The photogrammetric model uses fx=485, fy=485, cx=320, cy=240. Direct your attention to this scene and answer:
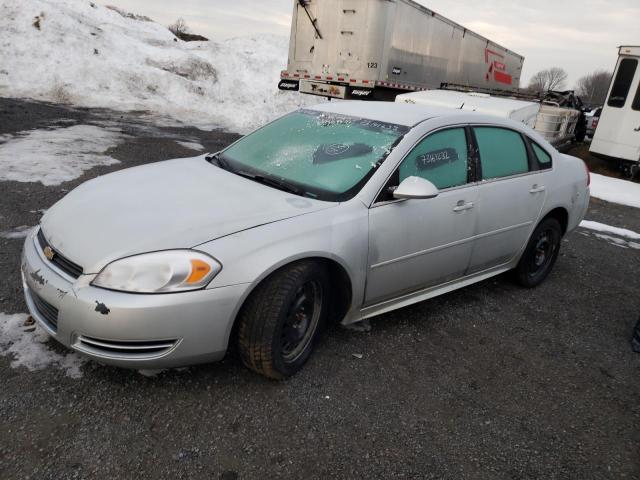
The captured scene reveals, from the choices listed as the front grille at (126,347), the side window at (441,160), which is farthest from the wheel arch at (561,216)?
the front grille at (126,347)

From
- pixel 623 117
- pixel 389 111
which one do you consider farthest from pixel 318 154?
pixel 623 117

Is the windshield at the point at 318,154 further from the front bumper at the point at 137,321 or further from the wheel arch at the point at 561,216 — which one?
the wheel arch at the point at 561,216

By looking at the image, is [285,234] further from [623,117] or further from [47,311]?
[623,117]

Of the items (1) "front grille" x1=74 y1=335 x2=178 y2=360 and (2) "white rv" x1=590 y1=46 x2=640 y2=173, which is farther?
(2) "white rv" x1=590 y1=46 x2=640 y2=173

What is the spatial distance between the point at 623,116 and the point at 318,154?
Answer: 11354mm

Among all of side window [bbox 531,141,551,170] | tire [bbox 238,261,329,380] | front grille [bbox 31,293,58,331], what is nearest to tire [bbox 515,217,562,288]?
side window [bbox 531,141,551,170]

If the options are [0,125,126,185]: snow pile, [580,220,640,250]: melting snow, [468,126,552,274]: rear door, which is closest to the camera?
A: [468,126,552,274]: rear door

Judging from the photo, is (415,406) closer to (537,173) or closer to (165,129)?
(537,173)

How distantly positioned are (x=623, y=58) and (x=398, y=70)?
5.40m

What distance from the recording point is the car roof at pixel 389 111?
3.45m

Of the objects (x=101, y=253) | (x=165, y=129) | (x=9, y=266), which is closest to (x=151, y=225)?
(x=101, y=253)

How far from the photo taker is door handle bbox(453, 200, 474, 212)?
3.44 metres

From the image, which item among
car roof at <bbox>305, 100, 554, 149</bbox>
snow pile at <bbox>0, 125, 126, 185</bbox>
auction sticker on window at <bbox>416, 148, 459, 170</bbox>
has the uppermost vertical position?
car roof at <bbox>305, 100, 554, 149</bbox>

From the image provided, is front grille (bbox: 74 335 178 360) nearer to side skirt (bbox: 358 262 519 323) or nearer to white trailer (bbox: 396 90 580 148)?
side skirt (bbox: 358 262 519 323)
